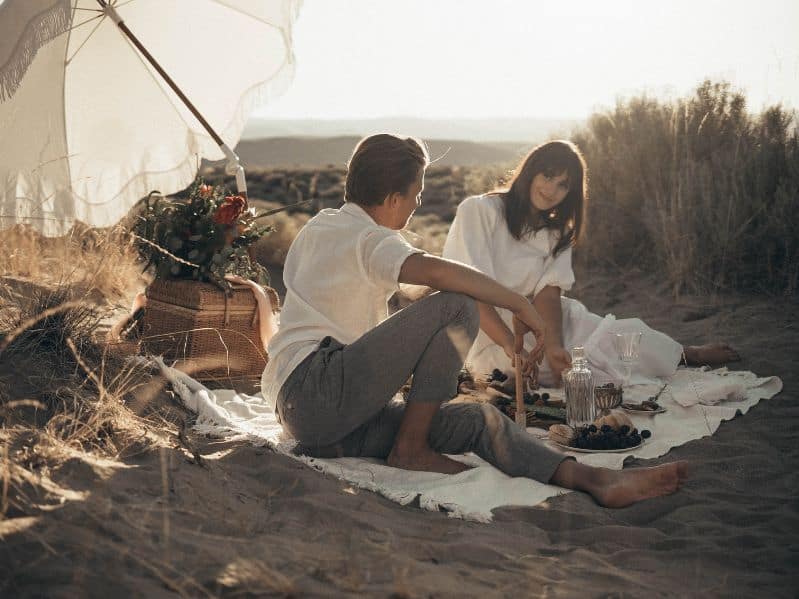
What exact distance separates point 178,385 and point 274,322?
0.80 metres

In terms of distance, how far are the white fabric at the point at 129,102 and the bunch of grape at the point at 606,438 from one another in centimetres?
255

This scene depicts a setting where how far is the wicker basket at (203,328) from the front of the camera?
4590 mm

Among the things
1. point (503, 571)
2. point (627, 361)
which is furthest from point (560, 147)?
point (503, 571)

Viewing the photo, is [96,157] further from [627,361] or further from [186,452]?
[627,361]

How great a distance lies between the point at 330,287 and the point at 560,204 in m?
1.92

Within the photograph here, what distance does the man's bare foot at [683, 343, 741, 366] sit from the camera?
16.4 ft

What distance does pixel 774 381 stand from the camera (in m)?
4.49

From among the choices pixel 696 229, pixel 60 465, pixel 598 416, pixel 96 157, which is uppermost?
pixel 96 157

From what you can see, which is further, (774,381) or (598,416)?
(774,381)

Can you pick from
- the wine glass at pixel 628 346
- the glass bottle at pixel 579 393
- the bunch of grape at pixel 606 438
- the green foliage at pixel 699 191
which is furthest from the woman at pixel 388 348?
the green foliage at pixel 699 191

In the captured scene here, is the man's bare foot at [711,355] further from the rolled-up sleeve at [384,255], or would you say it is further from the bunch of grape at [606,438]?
the rolled-up sleeve at [384,255]

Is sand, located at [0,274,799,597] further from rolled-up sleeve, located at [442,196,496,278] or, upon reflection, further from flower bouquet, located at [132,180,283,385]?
rolled-up sleeve, located at [442,196,496,278]

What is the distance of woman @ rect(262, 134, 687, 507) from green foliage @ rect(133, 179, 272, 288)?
5.06 feet

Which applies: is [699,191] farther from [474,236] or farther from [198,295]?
[198,295]
